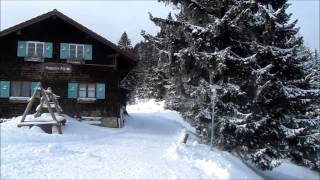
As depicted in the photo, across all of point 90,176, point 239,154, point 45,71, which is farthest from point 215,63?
point 45,71

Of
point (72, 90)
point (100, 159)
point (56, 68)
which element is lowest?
point (100, 159)

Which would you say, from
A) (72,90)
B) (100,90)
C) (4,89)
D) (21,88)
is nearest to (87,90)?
(100,90)

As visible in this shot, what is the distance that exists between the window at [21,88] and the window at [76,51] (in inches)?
122

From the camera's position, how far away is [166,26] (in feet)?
73.0

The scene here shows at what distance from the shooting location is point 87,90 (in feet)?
92.6

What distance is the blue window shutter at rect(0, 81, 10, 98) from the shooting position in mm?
27297

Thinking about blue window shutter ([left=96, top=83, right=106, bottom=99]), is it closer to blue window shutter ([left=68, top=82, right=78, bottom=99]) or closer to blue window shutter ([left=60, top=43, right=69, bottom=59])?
blue window shutter ([left=68, top=82, right=78, bottom=99])

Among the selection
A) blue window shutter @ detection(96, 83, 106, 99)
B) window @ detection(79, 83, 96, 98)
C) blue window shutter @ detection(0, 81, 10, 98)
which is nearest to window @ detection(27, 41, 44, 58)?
blue window shutter @ detection(0, 81, 10, 98)

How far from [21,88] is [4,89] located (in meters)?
0.96

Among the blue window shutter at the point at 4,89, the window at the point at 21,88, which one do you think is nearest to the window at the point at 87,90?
the window at the point at 21,88

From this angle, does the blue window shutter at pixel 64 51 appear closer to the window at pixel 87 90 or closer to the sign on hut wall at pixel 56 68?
the sign on hut wall at pixel 56 68

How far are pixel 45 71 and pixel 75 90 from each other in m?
2.11

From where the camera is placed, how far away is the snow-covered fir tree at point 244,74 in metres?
19.8

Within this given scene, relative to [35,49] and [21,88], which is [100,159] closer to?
[21,88]
